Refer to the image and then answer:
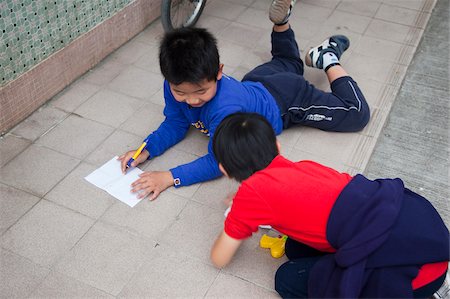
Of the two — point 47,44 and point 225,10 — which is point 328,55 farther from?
point 47,44

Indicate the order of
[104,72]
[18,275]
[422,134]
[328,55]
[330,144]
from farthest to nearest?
[104,72] < [328,55] < [422,134] < [330,144] < [18,275]

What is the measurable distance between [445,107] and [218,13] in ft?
4.59

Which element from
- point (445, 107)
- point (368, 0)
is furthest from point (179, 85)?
point (368, 0)

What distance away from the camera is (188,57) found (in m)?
1.54

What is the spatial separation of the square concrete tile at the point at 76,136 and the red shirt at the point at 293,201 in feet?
2.92

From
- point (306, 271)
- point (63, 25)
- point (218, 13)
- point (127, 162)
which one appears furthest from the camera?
point (218, 13)

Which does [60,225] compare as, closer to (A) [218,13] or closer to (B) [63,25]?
(B) [63,25]

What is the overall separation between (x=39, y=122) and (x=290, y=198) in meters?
1.29

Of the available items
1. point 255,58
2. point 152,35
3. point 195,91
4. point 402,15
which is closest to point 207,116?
point 195,91

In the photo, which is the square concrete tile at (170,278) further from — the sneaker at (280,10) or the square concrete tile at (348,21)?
the square concrete tile at (348,21)

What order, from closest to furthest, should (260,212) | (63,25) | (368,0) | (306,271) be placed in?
(260,212) → (306,271) → (63,25) → (368,0)

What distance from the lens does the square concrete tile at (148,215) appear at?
1.66 metres

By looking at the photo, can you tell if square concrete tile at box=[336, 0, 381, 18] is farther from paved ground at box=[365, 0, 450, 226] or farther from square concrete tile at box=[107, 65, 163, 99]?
square concrete tile at box=[107, 65, 163, 99]

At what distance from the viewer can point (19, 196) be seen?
175cm
